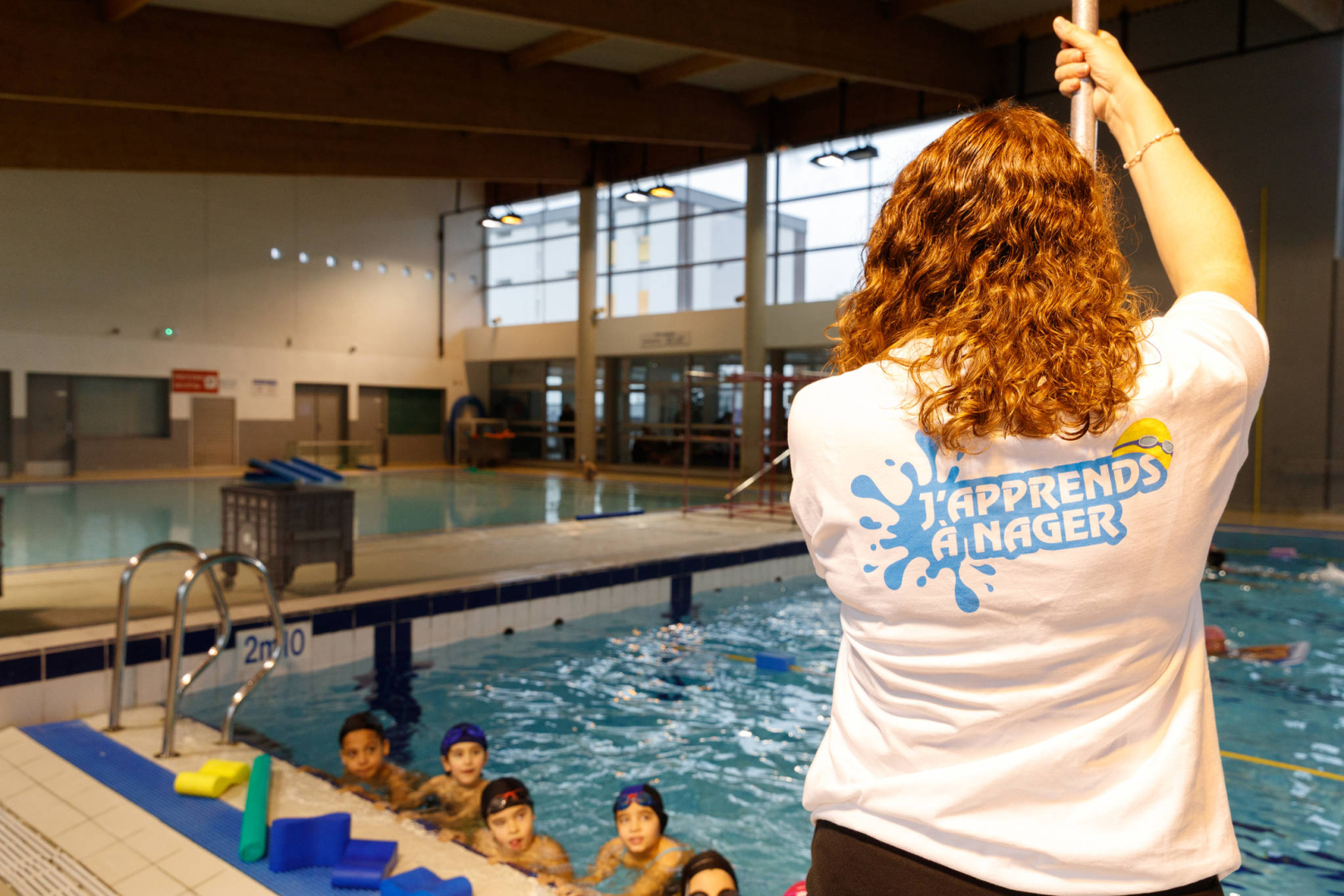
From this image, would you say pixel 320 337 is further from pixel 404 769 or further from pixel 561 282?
pixel 404 769

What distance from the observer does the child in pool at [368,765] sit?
134 inches

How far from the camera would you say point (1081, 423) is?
2.46 feet

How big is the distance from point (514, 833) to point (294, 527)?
3249 millimetres

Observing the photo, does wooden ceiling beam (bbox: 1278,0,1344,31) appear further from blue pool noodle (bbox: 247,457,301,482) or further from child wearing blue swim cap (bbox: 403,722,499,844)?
child wearing blue swim cap (bbox: 403,722,499,844)

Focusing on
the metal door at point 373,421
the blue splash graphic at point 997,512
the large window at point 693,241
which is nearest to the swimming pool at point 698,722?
the blue splash graphic at point 997,512

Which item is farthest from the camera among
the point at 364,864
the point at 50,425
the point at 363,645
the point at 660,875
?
the point at 50,425

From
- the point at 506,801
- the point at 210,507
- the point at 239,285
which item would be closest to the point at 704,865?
the point at 506,801

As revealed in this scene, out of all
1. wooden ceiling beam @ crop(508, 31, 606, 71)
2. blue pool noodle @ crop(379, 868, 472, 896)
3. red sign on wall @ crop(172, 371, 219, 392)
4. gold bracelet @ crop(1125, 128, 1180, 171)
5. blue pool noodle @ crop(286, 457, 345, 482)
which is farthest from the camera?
red sign on wall @ crop(172, 371, 219, 392)

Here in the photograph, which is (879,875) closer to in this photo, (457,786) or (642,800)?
(642,800)

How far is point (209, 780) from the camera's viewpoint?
9.02 ft

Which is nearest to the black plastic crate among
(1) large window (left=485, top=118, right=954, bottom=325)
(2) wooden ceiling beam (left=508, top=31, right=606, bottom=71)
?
(2) wooden ceiling beam (left=508, top=31, right=606, bottom=71)

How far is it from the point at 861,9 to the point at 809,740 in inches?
325

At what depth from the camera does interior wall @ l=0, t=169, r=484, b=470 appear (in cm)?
1612

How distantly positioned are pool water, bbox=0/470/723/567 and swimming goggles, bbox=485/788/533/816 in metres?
5.25
